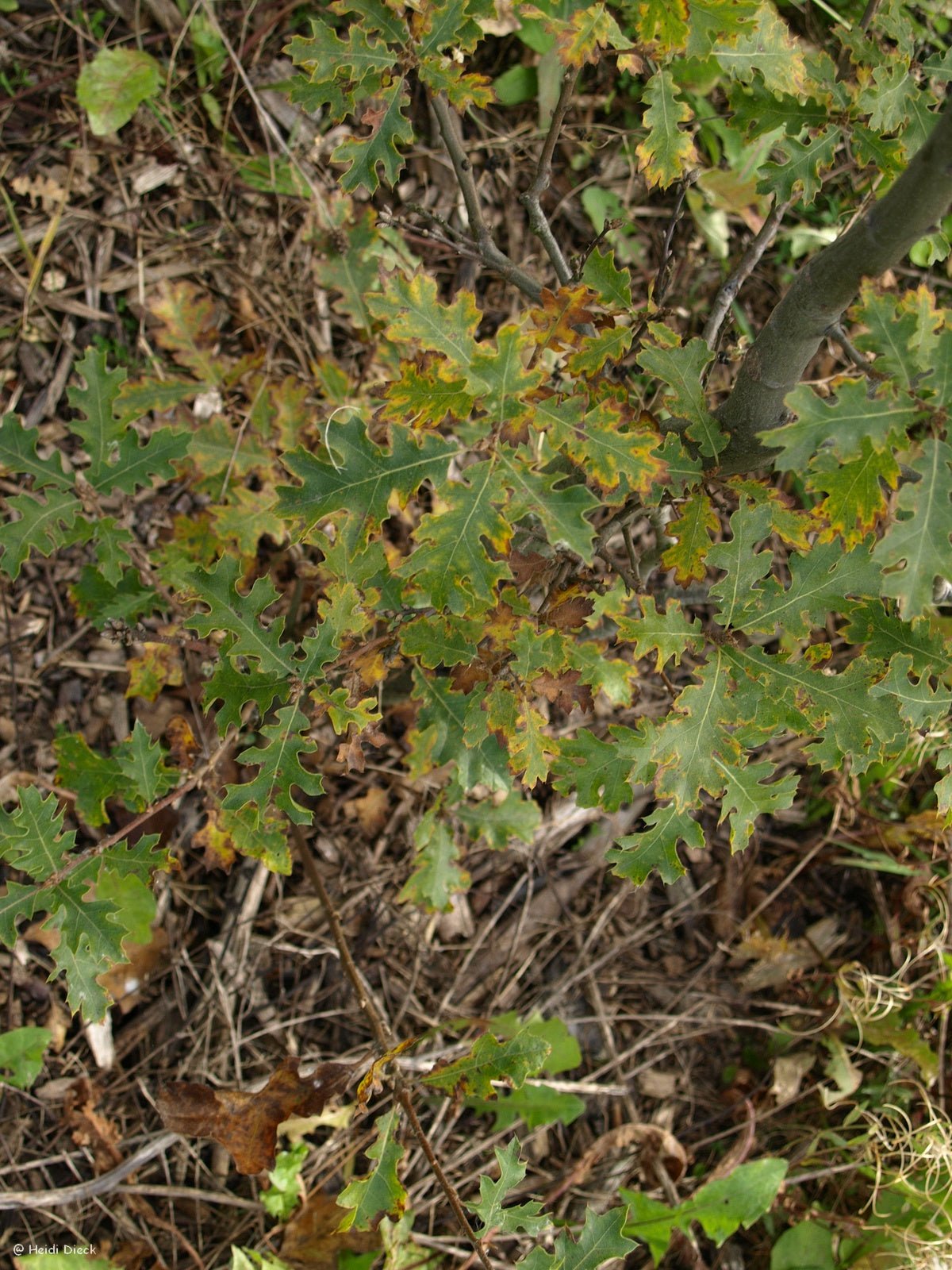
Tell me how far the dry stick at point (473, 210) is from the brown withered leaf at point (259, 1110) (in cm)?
170

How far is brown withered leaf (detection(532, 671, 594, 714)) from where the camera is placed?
6.00ft

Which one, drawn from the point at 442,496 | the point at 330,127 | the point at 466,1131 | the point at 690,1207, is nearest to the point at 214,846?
the point at 442,496

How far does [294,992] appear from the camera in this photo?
9.09 ft

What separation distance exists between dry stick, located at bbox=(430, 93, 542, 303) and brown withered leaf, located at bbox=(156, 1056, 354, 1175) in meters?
1.70

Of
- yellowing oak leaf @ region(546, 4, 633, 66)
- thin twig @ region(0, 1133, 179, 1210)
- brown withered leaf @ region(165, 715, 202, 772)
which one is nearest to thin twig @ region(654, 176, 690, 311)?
yellowing oak leaf @ region(546, 4, 633, 66)

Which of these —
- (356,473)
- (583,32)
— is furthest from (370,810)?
(583,32)

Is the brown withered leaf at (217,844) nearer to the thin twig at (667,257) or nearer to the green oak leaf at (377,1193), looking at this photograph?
the green oak leaf at (377,1193)

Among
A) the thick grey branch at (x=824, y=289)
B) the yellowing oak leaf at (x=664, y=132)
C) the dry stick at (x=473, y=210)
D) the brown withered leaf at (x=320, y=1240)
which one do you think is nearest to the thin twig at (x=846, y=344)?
the thick grey branch at (x=824, y=289)

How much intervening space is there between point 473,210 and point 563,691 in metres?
0.98

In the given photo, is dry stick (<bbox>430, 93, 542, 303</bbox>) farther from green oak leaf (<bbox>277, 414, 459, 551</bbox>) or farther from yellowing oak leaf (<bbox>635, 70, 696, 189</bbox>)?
green oak leaf (<bbox>277, 414, 459, 551</bbox>)

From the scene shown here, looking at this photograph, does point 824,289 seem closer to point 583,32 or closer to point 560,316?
point 560,316

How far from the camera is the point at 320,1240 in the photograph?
249cm

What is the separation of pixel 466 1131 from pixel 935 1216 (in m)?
1.36

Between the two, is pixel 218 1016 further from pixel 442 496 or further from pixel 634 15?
pixel 634 15
